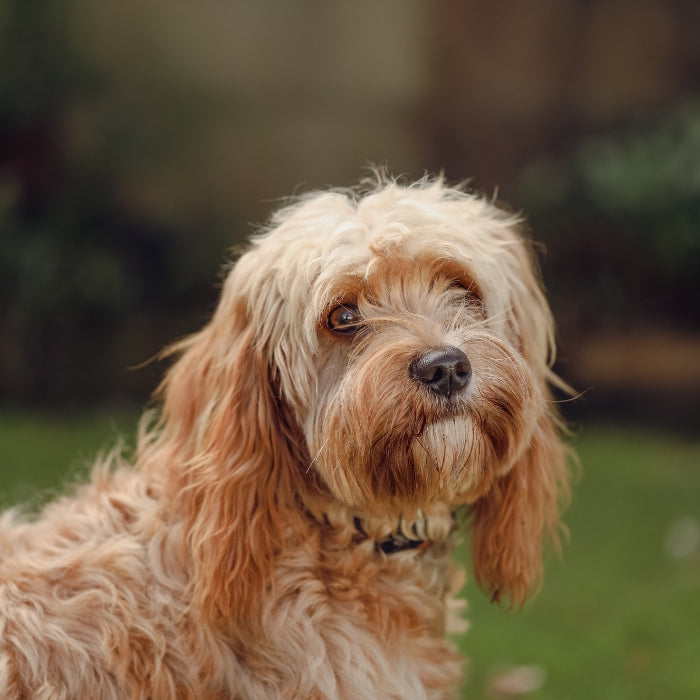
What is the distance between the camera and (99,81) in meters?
8.08

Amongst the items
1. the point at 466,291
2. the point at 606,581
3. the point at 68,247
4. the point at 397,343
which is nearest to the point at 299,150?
the point at 68,247

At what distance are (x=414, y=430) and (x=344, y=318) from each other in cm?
37

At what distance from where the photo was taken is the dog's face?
2.42 meters

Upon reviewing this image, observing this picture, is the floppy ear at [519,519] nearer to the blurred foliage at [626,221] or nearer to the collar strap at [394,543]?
the collar strap at [394,543]

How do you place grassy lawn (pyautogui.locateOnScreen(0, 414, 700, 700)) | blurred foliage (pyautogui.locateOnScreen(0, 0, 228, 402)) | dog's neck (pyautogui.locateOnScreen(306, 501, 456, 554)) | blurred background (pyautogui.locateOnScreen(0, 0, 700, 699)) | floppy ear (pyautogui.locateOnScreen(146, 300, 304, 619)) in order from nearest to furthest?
floppy ear (pyautogui.locateOnScreen(146, 300, 304, 619)), dog's neck (pyautogui.locateOnScreen(306, 501, 456, 554)), grassy lawn (pyautogui.locateOnScreen(0, 414, 700, 700)), blurred background (pyautogui.locateOnScreen(0, 0, 700, 699)), blurred foliage (pyautogui.locateOnScreen(0, 0, 228, 402))

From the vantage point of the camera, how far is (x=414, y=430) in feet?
7.97

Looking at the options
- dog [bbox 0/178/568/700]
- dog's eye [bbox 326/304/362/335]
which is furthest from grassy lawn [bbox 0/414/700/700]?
dog's eye [bbox 326/304/362/335]

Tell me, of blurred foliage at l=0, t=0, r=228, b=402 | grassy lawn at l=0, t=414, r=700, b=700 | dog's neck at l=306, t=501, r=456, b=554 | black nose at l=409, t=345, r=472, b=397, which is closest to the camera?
black nose at l=409, t=345, r=472, b=397

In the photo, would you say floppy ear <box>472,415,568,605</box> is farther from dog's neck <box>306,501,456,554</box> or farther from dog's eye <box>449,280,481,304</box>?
dog's eye <box>449,280,481,304</box>

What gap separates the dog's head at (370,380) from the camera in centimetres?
244

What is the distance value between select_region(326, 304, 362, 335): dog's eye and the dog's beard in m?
0.09

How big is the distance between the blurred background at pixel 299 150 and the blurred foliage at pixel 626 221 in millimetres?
19

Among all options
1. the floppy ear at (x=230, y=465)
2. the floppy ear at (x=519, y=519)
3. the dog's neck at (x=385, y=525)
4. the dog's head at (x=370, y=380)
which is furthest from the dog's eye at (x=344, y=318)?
the floppy ear at (x=519, y=519)

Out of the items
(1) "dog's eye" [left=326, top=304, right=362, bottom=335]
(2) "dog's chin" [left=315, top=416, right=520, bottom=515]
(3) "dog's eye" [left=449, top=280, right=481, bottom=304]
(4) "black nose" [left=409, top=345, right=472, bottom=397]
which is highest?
(3) "dog's eye" [left=449, top=280, right=481, bottom=304]
